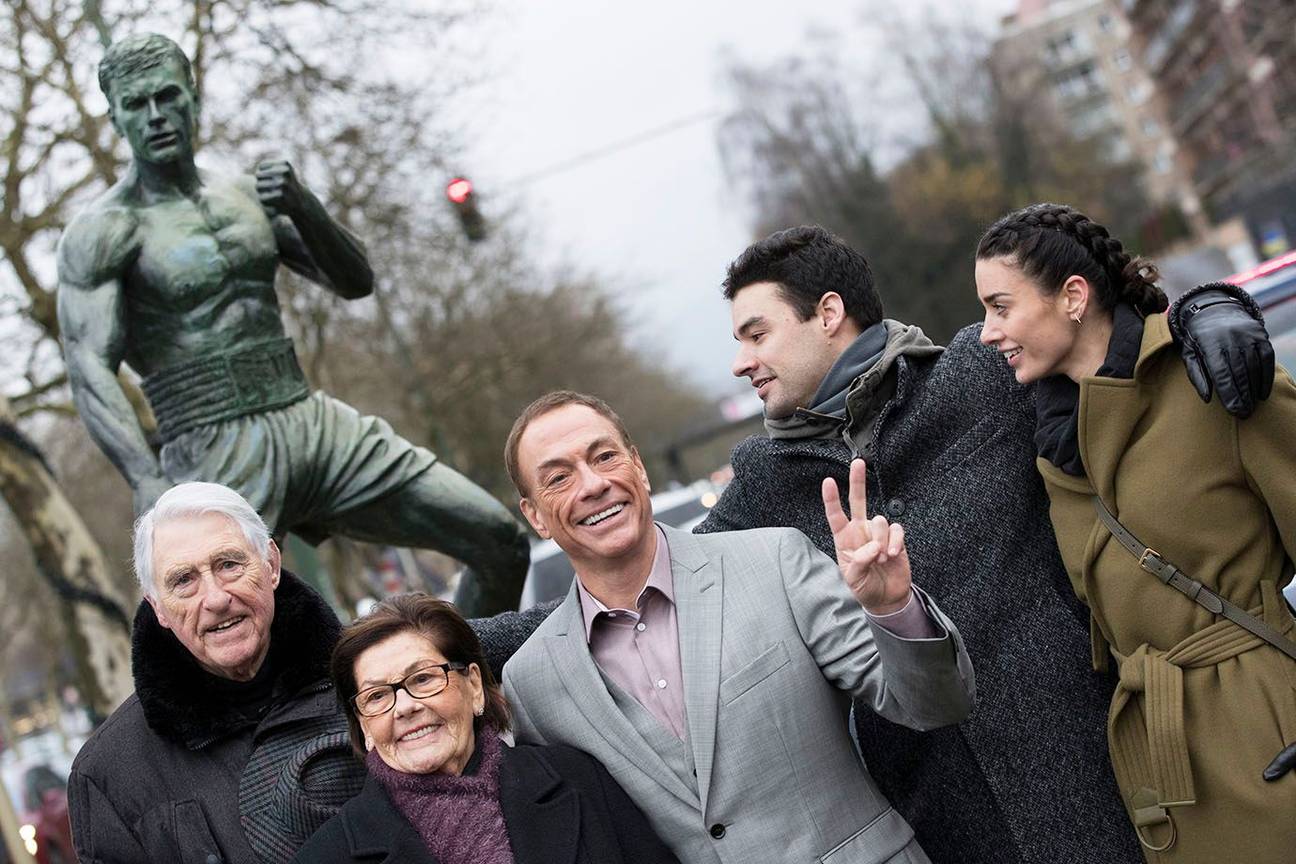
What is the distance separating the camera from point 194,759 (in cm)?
316

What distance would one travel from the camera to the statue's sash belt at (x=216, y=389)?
5.33 meters

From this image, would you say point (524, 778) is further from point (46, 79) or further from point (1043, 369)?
point (46, 79)

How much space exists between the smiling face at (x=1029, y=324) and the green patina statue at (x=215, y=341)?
110 inches

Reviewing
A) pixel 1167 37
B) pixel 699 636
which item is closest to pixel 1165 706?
pixel 699 636

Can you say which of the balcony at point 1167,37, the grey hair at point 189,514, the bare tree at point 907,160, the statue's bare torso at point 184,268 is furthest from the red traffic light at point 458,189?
the balcony at point 1167,37

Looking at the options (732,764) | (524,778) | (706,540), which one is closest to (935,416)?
(706,540)

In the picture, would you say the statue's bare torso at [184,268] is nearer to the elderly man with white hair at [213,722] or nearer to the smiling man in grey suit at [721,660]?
the elderly man with white hair at [213,722]

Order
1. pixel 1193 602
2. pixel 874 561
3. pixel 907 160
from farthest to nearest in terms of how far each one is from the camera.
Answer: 1. pixel 907 160
2. pixel 1193 602
3. pixel 874 561

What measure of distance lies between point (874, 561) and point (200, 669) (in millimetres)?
1448

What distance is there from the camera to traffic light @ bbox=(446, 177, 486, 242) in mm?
17094

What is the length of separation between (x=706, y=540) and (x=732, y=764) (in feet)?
1.68

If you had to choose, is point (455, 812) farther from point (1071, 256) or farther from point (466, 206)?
point (466, 206)

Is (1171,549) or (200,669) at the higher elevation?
(200,669)

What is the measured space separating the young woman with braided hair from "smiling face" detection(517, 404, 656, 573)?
0.88m
